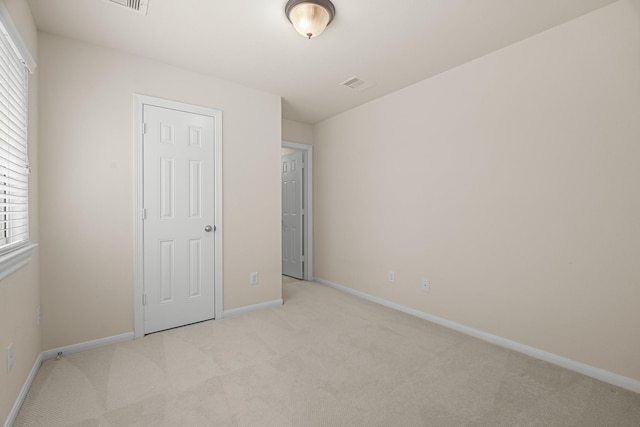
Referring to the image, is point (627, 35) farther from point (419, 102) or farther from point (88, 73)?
point (88, 73)

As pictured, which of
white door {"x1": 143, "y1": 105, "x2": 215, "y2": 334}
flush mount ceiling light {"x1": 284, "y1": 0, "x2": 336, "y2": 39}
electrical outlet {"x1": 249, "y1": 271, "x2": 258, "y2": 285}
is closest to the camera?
flush mount ceiling light {"x1": 284, "y1": 0, "x2": 336, "y2": 39}

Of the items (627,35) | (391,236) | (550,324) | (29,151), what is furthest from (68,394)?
(627,35)

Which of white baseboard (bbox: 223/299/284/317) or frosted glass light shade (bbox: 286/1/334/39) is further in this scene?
white baseboard (bbox: 223/299/284/317)

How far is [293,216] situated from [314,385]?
10.6 ft

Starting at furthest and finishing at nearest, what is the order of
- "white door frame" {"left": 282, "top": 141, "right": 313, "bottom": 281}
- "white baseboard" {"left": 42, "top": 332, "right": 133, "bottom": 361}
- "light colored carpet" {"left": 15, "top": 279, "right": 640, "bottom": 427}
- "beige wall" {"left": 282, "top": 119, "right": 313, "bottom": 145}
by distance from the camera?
"white door frame" {"left": 282, "top": 141, "right": 313, "bottom": 281}, "beige wall" {"left": 282, "top": 119, "right": 313, "bottom": 145}, "white baseboard" {"left": 42, "top": 332, "right": 133, "bottom": 361}, "light colored carpet" {"left": 15, "top": 279, "right": 640, "bottom": 427}

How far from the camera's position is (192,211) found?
9.71 ft

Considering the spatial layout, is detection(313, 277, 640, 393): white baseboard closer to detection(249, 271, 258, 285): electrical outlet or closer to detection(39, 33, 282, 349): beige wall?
detection(249, 271, 258, 285): electrical outlet

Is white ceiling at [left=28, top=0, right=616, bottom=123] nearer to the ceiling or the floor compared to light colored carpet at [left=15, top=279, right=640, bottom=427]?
nearer to the ceiling

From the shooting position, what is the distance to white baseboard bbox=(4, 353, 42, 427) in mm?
1551

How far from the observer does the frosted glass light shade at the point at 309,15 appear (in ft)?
6.29

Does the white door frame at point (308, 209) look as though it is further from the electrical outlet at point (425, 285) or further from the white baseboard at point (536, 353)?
the electrical outlet at point (425, 285)

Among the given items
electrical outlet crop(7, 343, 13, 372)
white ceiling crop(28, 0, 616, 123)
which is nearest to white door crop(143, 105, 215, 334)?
white ceiling crop(28, 0, 616, 123)

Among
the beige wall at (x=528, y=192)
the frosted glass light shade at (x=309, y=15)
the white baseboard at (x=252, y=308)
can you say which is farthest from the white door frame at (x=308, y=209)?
the frosted glass light shade at (x=309, y=15)

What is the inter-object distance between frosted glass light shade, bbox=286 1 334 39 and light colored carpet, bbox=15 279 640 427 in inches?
93.4
